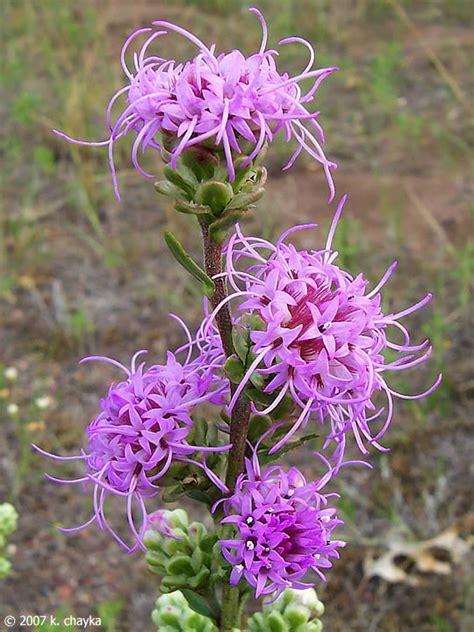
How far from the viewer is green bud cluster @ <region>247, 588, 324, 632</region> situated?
157cm

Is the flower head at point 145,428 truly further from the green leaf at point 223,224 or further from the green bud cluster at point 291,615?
the green bud cluster at point 291,615

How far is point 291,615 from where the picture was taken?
5.19 ft

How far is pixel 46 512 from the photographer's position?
10.4 feet

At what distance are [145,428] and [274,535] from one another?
26 cm

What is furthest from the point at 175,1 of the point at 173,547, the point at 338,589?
the point at 173,547

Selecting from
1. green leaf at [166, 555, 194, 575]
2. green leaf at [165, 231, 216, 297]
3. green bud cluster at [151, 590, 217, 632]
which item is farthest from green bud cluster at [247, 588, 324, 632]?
green leaf at [165, 231, 216, 297]

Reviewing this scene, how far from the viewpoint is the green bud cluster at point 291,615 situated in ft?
5.16

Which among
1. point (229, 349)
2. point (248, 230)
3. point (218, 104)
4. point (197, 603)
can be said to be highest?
point (218, 104)

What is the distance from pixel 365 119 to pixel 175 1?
2.66 m

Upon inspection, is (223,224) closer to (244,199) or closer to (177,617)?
(244,199)

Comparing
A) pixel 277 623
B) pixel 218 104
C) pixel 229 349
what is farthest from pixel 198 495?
pixel 218 104

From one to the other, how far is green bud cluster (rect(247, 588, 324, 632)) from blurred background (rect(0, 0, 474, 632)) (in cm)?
97

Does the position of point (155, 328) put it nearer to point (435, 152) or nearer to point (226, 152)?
point (435, 152)

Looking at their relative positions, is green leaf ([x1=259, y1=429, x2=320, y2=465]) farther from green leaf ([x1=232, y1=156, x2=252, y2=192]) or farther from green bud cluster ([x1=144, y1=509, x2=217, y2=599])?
green leaf ([x1=232, y1=156, x2=252, y2=192])
